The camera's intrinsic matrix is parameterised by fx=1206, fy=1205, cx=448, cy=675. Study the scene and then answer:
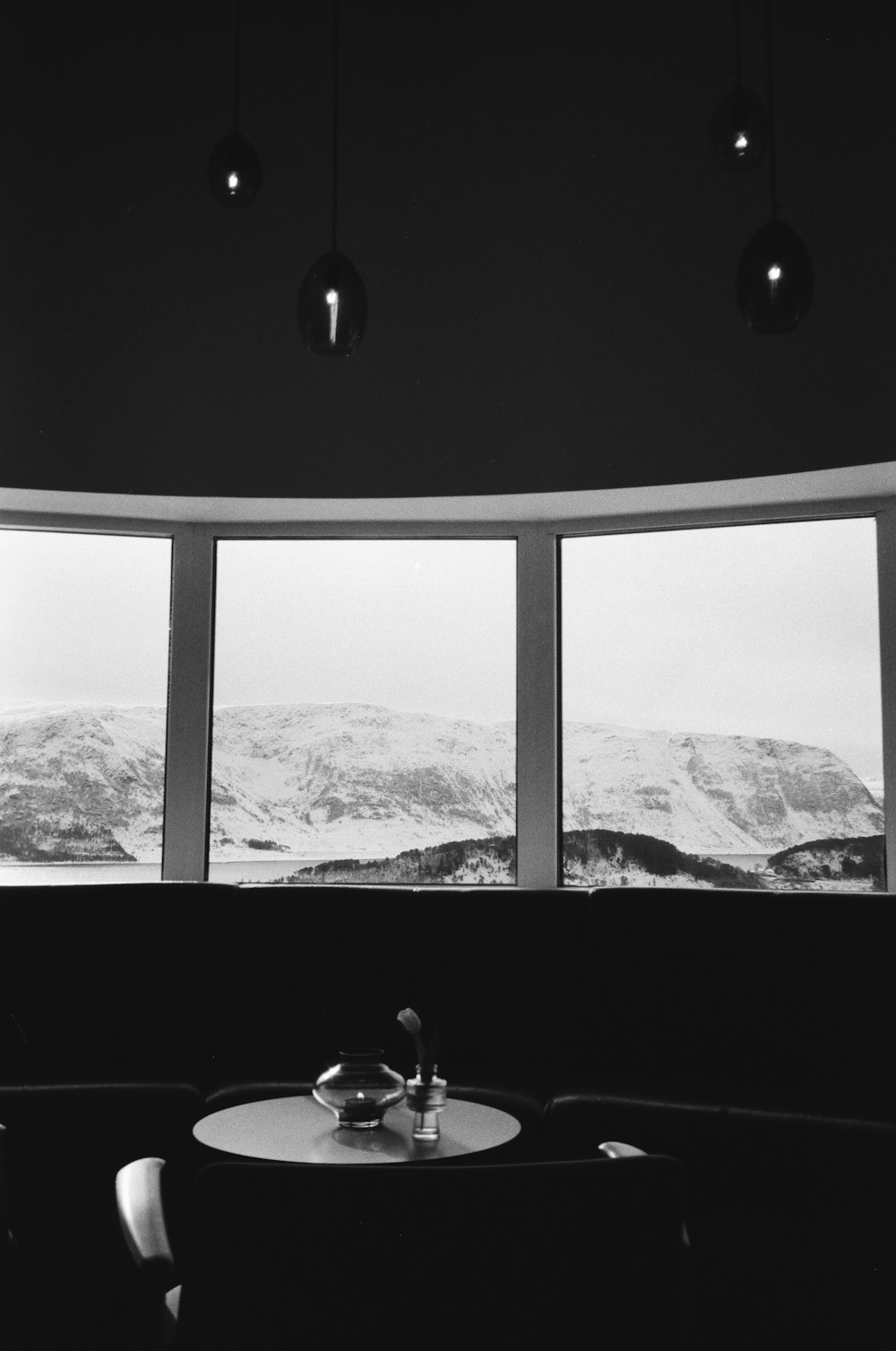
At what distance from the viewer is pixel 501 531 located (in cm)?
505

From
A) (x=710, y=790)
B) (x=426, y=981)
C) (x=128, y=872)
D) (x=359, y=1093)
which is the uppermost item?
(x=710, y=790)

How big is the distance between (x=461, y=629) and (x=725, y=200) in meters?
1.96

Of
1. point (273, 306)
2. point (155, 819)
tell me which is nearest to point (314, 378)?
point (273, 306)

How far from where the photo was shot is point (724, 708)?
4668 mm

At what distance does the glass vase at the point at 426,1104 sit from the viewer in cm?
308

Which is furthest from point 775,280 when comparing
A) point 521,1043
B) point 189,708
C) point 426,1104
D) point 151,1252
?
point 189,708

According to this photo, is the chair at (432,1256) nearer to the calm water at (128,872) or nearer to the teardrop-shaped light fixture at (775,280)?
the teardrop-shaped light fixture at (775,280)

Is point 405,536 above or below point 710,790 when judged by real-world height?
above

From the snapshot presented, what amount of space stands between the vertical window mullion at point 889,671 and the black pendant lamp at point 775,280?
2.33 m

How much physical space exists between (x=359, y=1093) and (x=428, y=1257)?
1994 mm

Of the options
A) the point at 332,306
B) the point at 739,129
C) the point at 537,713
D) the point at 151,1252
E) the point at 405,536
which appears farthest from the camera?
the point at 405,536

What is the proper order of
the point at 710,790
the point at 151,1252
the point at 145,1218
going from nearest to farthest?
the point at 151,1252 < the point at 145,1218 < the point at 710,790

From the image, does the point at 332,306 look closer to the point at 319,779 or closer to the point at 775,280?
the point at 775,280

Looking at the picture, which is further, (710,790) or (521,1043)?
(710,790)
